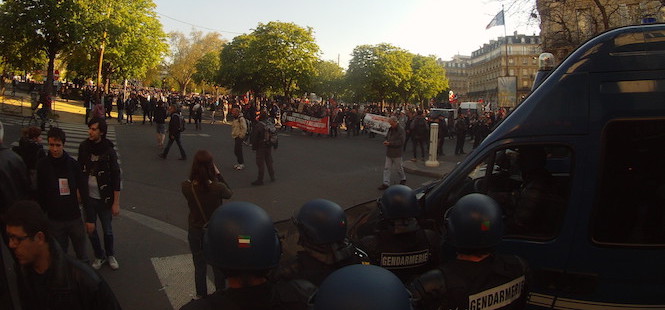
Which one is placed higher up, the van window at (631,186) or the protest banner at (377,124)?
the protest banner at (377,124)

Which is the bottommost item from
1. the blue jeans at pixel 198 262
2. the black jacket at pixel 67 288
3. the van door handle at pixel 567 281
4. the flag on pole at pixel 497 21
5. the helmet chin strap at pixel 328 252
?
the blue jeans at pixel 198 262

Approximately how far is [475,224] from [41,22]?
3064 centimetres

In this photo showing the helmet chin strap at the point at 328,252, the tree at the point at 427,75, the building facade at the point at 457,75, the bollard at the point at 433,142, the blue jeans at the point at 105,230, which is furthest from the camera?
the building facade at the point at 457,75

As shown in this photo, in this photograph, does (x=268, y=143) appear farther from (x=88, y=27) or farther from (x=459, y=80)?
(x=459, y=80)

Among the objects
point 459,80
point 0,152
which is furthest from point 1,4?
point 459,80

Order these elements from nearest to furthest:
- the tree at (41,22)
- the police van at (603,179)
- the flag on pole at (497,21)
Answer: the police van at (603,179) → the flag on pole at (497,21) → the tree at (41,22)

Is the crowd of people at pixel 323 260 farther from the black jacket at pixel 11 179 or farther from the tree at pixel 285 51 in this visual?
the tree at pixel 285 51

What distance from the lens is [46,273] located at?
229 cm

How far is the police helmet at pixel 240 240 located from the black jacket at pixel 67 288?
0.63m

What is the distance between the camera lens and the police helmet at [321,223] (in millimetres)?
2480

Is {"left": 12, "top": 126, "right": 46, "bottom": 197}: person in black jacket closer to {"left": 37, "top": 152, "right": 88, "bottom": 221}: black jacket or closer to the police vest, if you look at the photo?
{"left": 37, "top": 152, "right": 88, "bottom": 221}: black jacket

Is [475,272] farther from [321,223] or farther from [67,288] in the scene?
[67,288]

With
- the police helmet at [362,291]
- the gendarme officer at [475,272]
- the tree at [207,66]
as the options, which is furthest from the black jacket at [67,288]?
the tree at [207,66]

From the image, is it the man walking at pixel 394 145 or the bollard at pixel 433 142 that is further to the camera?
the bollard at pixel 433 142
